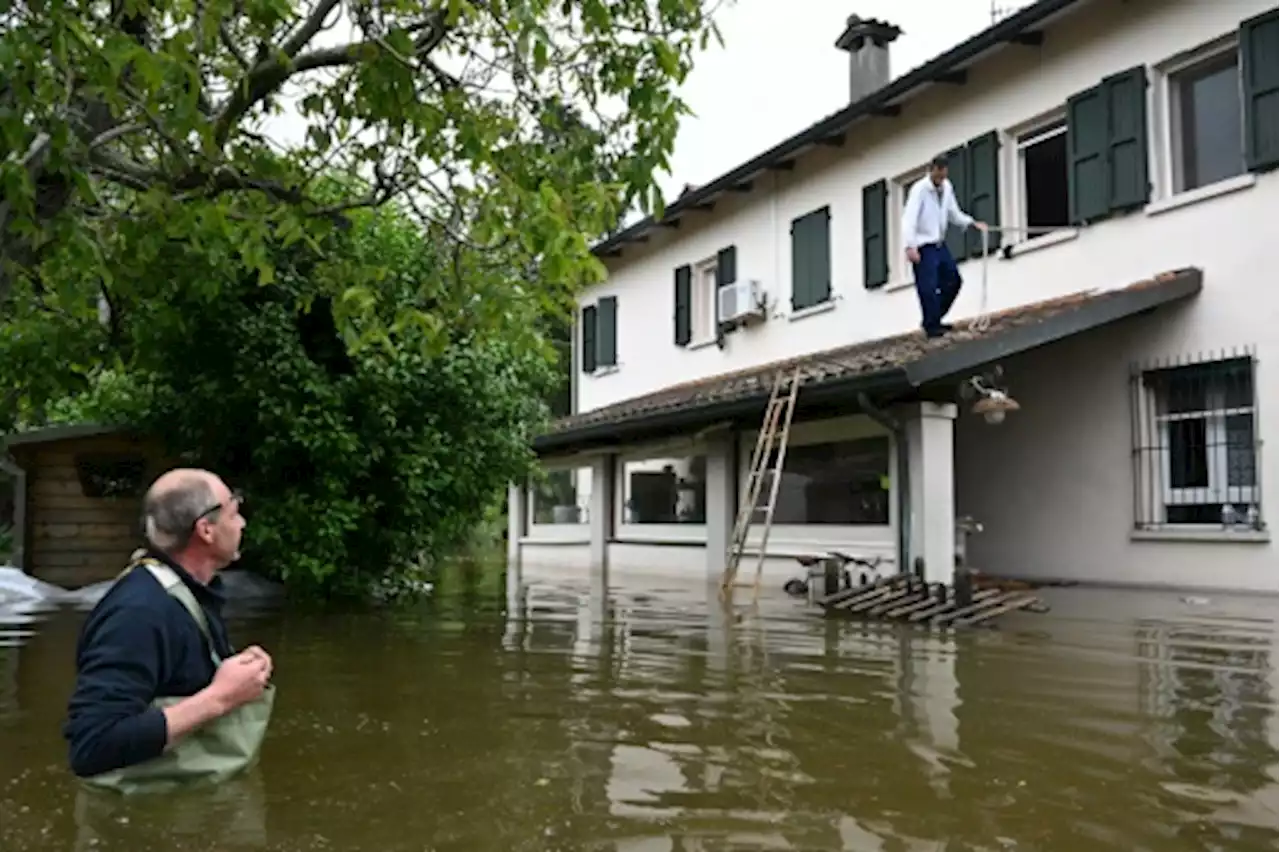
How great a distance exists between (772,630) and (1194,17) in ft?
24.1

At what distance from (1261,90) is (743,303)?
871 cm

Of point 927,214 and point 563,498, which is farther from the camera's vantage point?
point 563,498

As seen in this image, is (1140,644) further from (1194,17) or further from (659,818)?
(1194,17)

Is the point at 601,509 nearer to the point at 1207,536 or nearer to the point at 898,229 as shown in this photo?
the point at 898,229

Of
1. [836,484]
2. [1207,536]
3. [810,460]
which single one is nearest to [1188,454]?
[1207,536]

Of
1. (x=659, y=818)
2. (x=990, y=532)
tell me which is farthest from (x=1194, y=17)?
(x=659, y=818)

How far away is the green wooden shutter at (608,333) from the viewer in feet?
79.4

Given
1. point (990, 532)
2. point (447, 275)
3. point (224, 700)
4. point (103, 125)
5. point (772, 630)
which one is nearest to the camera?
point (224, 700)

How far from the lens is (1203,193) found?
1152 centimetres

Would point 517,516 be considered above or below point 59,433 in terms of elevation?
below

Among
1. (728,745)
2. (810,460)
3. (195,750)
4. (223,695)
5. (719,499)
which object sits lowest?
(728,745)

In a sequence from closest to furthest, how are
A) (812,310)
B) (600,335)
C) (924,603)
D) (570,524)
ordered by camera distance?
1. (924,603)
2. (812,310)
3. (570,524)
4. (600,335)

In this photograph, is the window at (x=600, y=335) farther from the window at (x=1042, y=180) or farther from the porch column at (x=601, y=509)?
the window at (x=1042, y=180)

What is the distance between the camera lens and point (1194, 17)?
1184cm
